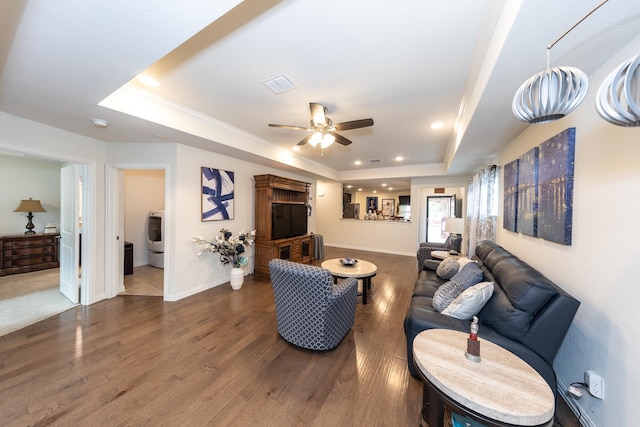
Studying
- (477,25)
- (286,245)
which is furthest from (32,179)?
(477,25)

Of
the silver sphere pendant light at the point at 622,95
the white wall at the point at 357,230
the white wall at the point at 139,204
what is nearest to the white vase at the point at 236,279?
the white wall at the point at 139,204

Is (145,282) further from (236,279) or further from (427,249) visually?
(427,249)

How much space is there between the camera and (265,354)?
226cm

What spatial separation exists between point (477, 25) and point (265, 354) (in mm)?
3100

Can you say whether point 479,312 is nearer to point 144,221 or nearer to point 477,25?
point 477,25

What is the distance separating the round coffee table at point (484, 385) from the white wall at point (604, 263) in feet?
2.06

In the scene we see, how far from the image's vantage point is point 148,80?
2.26 meters

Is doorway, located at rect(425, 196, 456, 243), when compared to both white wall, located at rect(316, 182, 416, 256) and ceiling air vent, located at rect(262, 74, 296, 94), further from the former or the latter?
ceiling air vent, located at rect(262, 74, 296, 94)

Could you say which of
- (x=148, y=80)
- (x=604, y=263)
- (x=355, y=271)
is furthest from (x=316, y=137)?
(x=604, y=263)

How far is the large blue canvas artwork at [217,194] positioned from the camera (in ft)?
12.6

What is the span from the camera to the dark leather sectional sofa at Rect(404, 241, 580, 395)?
153cm

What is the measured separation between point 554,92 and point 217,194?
4106 mm

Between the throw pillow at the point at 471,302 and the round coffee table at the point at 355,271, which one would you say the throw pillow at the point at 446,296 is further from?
the round coffee table at the point at 355,271

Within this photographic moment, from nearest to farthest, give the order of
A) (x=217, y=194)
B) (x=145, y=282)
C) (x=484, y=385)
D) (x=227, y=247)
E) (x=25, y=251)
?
(x=484, y=385) → (x=227, y=247) → (x=217, y=194) → (x=145, y=282) → (x=25, y=251)
